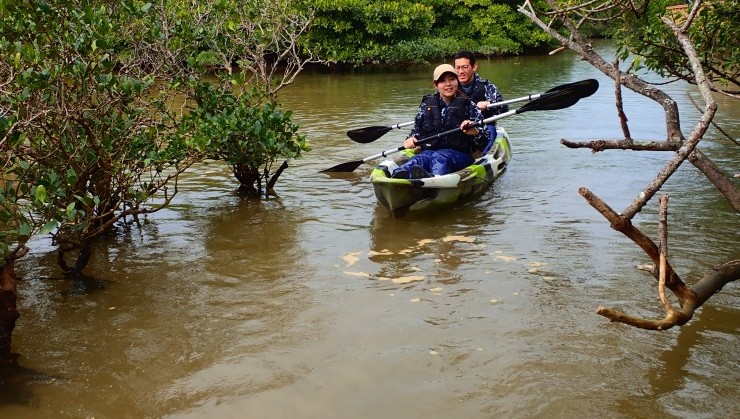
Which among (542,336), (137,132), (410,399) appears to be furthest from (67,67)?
(542,336)

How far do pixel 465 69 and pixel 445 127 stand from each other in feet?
5.24

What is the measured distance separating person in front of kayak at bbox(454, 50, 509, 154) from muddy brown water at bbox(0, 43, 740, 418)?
1.21 m

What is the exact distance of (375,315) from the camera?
5289mm

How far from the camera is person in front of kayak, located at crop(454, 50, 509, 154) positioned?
32.1ft

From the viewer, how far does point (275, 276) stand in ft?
20.1

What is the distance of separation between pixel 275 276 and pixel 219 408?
6.85 ft

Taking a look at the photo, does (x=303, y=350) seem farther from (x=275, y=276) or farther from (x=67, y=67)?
(x=67, y=67)

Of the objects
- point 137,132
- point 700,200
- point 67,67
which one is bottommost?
point 700,200

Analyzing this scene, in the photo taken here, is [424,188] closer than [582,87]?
Yes

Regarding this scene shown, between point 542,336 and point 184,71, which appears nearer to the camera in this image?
point 542,336

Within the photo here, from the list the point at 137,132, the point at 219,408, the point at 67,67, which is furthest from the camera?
the point at 137,132

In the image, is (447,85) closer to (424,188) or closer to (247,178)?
(424,188)

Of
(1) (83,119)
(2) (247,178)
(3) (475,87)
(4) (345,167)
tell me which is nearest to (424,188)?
(4) (345,167)

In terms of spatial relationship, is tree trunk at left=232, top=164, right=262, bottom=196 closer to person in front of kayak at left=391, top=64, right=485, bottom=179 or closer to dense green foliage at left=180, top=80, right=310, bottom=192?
dense green foliage at left=180, top=80, right=310, bottom=192
